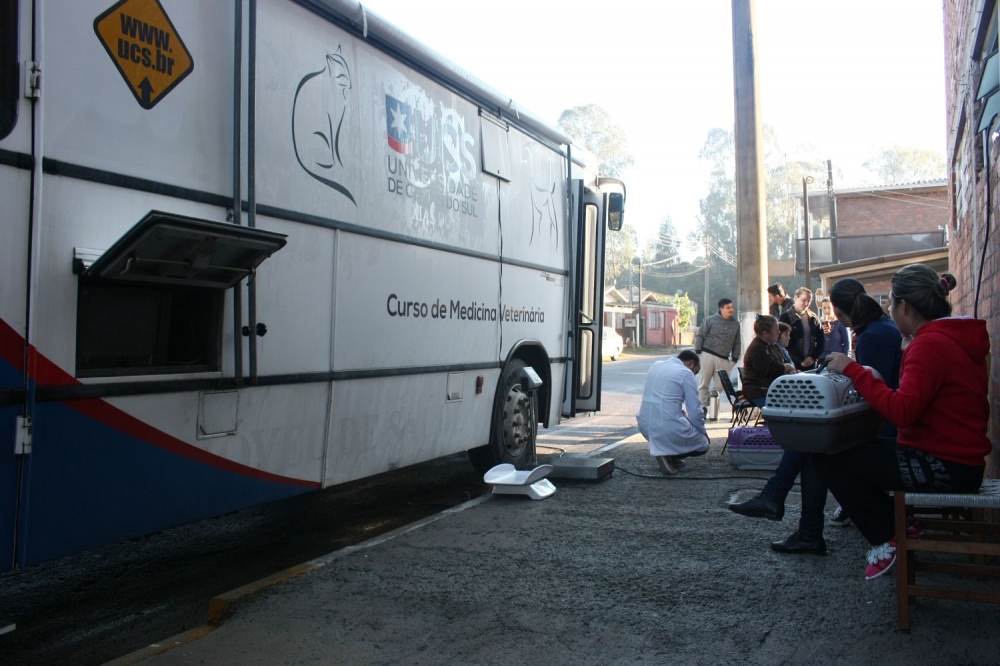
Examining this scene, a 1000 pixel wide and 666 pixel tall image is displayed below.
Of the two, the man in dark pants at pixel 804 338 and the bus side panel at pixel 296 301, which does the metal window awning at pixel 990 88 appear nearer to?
the bus side panel at pixel 296 301

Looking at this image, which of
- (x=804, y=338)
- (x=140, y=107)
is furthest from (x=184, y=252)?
(x=804, y=338)

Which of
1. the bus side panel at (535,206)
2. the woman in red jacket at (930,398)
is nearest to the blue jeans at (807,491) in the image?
the woman in red jacket at (930,398)

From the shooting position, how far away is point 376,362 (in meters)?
5.21

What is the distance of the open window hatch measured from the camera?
334 cm

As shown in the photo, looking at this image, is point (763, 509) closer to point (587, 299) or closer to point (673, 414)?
point (673, 414)

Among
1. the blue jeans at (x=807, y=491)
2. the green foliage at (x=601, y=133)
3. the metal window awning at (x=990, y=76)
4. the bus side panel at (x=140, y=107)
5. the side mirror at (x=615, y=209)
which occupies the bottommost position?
the blue jeans at (x=807, y=491)

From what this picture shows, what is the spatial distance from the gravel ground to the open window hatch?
1246 mm

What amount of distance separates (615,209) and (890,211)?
3544 centimetres

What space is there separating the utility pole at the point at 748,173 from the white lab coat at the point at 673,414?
11.1 feet

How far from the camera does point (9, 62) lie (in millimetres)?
3100

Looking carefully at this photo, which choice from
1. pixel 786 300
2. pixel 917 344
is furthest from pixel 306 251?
pixel 786 300

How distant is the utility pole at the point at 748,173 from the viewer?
10.5 metres

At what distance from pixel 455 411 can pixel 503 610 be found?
2.44m

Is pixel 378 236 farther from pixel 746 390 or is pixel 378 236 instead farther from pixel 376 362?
pixel 746 390
